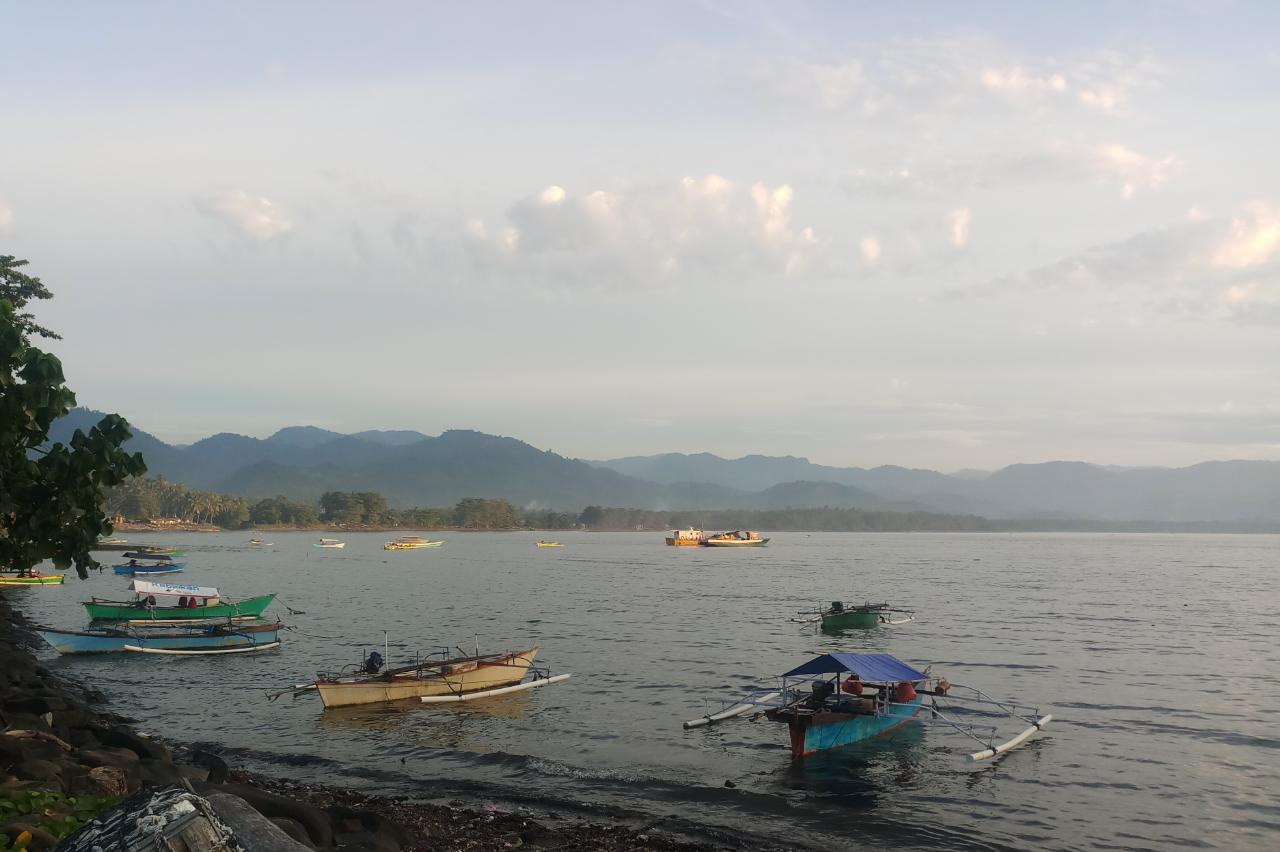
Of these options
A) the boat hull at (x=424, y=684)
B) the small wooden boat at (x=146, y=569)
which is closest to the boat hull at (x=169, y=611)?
the boat hull at (x=424, y=684)

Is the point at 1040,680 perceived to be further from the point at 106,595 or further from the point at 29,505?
the point at 106,595

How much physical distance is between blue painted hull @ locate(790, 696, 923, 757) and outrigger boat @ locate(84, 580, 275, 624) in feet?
138

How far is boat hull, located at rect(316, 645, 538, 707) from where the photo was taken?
119ft

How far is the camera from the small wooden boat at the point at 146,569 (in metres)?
110

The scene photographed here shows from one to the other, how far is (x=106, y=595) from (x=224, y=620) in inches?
1288

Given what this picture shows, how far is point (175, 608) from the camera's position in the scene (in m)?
61.8

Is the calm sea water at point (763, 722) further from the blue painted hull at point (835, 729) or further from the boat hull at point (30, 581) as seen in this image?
the boat hull at point (30, 581)

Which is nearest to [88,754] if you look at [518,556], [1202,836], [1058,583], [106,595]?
[1202,836]

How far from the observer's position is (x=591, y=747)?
31.3m

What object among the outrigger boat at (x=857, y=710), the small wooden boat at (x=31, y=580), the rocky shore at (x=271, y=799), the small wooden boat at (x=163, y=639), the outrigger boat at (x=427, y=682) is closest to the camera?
the rocky shore at (x=271, y=799)

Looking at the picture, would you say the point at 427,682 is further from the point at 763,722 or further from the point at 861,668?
the point at 861,668

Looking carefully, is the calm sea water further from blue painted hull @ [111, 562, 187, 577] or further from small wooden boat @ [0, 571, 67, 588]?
blue painted hull @ [111, 562, 187, 577]

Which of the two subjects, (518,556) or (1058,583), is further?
(518,556)

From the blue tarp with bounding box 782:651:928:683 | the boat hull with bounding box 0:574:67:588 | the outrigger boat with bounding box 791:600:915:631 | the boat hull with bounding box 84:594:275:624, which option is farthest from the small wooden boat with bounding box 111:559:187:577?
the blue tarp with bounding box 782:651:928:683
